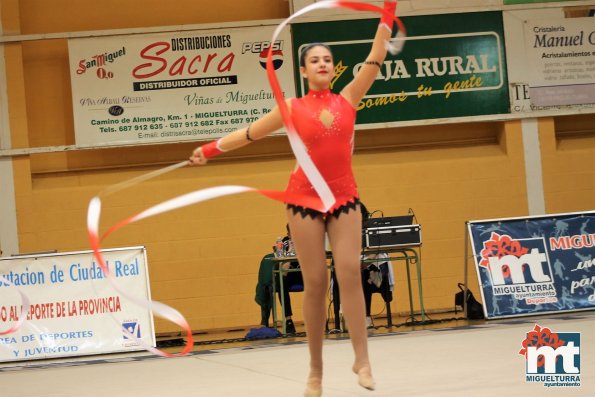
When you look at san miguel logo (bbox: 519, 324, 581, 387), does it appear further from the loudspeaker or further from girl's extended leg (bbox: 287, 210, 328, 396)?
the loudspeaker

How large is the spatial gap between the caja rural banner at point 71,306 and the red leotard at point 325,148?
4935 millimetres

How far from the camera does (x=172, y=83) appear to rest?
39.0ft

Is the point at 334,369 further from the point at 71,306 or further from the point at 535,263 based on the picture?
the point at 535,263

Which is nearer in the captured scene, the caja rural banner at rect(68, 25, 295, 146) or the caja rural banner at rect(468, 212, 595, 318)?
the caja rural banner at rect(468, 212, 595, 318)

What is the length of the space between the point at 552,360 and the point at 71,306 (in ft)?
18.5

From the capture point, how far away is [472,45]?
12.2 metres

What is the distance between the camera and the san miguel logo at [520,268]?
8.82 metres

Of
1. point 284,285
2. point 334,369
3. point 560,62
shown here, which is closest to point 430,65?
point 560,62

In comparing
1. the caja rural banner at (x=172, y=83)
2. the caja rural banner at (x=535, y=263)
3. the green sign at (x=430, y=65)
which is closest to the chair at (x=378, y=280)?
the caja rural banner at (x=535, y=263)

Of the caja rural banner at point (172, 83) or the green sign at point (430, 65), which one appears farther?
the green sign at point (430, 65)

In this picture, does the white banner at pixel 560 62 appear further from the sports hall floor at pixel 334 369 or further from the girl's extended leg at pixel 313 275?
the girl's extended leg at pixel 313 275

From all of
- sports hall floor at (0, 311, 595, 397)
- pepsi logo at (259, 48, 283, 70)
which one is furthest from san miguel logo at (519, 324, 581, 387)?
pepsi logo at (259, 48, 283, 70)

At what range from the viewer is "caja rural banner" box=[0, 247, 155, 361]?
8.52 meters

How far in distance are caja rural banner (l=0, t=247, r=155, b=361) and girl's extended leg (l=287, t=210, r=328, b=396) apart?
188 inches
